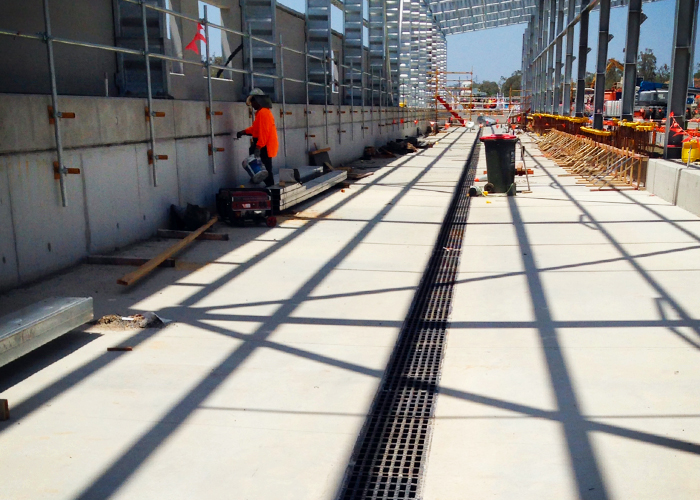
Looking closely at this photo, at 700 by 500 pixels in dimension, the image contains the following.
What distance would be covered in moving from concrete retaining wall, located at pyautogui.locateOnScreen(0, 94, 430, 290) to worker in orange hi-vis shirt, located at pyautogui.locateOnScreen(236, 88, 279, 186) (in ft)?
1.52

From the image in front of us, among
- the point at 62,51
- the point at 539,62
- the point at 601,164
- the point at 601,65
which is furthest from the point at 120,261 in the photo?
the point at 539,62

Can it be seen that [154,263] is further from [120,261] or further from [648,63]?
[648,63]

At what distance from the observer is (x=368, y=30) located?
34.2 meters

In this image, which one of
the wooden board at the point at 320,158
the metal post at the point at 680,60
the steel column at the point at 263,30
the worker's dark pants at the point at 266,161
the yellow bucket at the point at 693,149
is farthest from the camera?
the wooden board at the point at 320,158

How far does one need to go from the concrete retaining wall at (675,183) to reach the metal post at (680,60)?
855mm

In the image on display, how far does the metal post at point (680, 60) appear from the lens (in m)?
14.5

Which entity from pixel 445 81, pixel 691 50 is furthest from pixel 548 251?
pixel 445 81

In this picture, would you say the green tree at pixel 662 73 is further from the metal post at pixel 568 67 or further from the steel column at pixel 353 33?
the steel column at pixel 353 33

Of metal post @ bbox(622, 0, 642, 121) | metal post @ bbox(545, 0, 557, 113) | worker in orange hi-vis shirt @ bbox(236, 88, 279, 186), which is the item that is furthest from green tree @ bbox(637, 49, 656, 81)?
worker in orange hi-vis shirt @ bbox(236, 88, 279, 186)

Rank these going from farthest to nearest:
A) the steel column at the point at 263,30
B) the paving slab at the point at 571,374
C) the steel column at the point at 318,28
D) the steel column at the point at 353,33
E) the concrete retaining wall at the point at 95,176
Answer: the steel column at the point at 353,33, the steel column at the point at 318,28, the steel column at the point at 263,30, the concrete retaining wall at the point at 95,176, the paving slab at the point at 571,374

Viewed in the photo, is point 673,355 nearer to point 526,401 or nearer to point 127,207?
point 526,401

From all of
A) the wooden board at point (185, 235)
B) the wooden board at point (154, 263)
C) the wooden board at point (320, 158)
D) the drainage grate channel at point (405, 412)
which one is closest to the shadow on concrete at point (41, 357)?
the wooden board at point (154, 263)

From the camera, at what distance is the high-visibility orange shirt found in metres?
12.3

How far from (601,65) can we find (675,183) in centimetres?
1418
